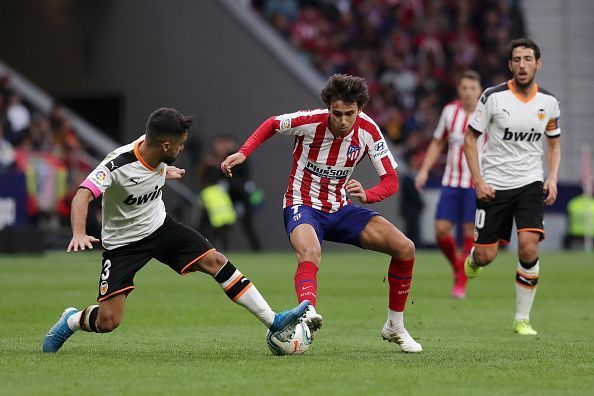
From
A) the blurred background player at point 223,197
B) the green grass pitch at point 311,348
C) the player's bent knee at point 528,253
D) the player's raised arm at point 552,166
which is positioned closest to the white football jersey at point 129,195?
the green grass pitch at point 311,348

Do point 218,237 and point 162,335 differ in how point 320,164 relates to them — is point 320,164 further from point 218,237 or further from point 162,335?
point 218,237

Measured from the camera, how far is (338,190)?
29.5 feet

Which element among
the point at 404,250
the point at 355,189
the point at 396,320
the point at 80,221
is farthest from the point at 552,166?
the point at 80,221

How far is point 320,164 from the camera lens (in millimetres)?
8906

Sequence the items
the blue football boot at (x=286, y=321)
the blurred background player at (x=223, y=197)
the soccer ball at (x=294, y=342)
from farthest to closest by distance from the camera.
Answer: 1. the blurred background player at (x=223, y=197)
2. the soccer ball at (x=294, y=342)
3. the blue football boot at (x=286, y=321)

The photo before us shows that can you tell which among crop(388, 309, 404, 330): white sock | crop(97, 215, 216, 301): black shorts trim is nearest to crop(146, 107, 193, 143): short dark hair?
crop(97, 215, 216, 301): black shorts trim

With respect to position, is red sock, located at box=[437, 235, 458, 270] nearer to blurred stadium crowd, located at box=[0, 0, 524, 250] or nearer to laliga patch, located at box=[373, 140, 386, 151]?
laliga patch, located at box=[373, 140, 386, 151]

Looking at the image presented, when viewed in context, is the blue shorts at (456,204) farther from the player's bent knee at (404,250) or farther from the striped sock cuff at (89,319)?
the striped sock cuff at (89,319)

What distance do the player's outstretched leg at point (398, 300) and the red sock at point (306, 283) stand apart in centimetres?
69

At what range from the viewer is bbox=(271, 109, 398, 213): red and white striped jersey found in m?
8.87

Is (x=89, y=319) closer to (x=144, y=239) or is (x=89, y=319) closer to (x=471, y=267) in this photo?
(x=144, y=239)

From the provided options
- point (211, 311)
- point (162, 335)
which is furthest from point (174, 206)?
point (162, 335)

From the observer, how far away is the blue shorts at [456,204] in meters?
14.3

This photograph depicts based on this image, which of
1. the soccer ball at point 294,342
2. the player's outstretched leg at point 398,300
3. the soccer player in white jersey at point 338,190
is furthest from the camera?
the player's outstretched leg at point 398,300
